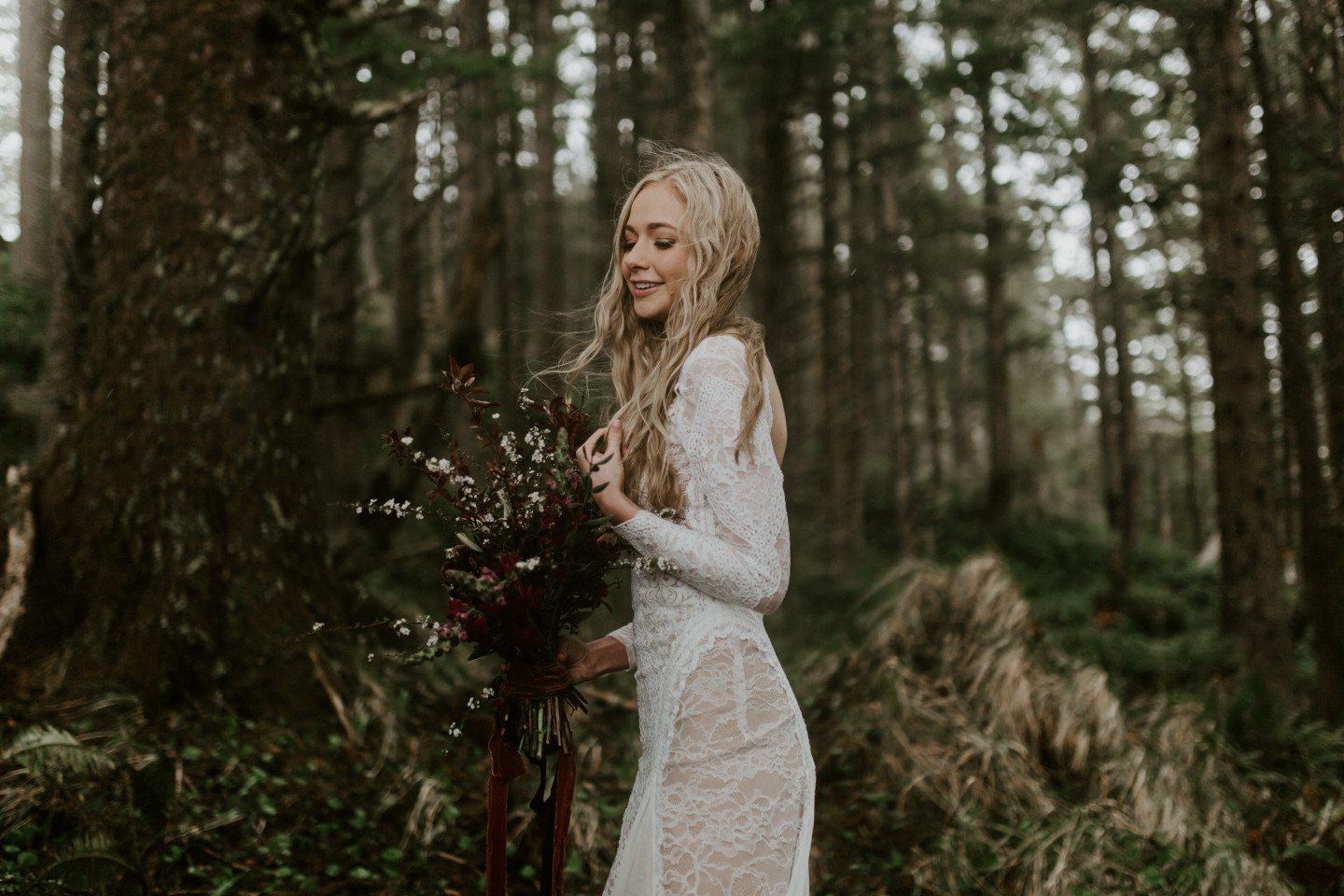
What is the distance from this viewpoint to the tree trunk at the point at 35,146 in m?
8.73

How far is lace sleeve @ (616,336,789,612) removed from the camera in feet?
5.93

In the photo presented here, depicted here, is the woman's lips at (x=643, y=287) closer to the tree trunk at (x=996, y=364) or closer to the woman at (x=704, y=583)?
the woman at (x=704, y=583)

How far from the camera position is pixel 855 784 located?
16.0ft

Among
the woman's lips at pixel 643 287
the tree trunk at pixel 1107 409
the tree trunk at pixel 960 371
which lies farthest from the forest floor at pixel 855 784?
the tree trunk at pixel 960 371

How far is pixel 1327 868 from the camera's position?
3.89 m

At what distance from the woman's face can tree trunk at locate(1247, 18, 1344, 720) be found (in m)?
6.91

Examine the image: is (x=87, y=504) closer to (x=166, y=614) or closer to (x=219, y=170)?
(x=166, y=614)

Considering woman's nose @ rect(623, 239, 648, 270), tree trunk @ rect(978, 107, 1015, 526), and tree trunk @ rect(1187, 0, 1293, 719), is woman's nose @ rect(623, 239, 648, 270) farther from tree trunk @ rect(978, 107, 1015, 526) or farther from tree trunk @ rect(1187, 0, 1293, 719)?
tree trunk @ rect(978, 107, 1015, 526)

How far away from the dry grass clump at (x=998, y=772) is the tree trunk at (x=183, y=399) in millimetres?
3086

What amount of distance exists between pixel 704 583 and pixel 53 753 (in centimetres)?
277

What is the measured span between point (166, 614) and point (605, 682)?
2810 mm

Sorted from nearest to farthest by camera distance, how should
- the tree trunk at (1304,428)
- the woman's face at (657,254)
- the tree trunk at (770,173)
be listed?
the woman's face at (657,254)
the tree trunk at (1304,428)
the tree trunk at (770,173)

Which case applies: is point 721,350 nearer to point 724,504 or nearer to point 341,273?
point 724,504

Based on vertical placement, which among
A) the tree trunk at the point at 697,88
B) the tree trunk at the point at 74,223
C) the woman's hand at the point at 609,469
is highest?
the tree trunk at the point at 697,88
